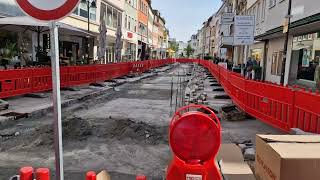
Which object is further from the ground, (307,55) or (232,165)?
(307,55)

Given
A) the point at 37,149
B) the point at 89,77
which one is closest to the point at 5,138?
the point at 37,149

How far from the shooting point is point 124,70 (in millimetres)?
26672

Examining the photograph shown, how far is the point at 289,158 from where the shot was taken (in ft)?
8.53

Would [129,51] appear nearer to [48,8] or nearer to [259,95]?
[259,95]

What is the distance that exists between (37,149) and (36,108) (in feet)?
13.5

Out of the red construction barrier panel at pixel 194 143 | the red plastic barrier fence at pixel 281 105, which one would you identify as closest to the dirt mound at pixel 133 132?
the red plastic barrier fence at pixel 281 105

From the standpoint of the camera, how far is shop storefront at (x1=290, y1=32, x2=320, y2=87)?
1577 centimetres

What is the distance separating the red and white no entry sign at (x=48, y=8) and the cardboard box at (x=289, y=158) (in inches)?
79.1

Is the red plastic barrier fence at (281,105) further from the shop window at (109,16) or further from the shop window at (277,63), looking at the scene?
the shop window at (109,16)

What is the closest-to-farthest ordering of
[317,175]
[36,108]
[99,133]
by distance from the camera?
1. [317,175]
2. [99,133]
3. [36,108]

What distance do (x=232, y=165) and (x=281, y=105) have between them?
4.71 meters

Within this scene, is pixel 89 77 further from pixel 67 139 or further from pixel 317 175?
pixel 317 175

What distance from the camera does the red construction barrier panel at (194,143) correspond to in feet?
9.00

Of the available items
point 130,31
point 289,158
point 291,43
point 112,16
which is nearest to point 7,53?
point 291,43
